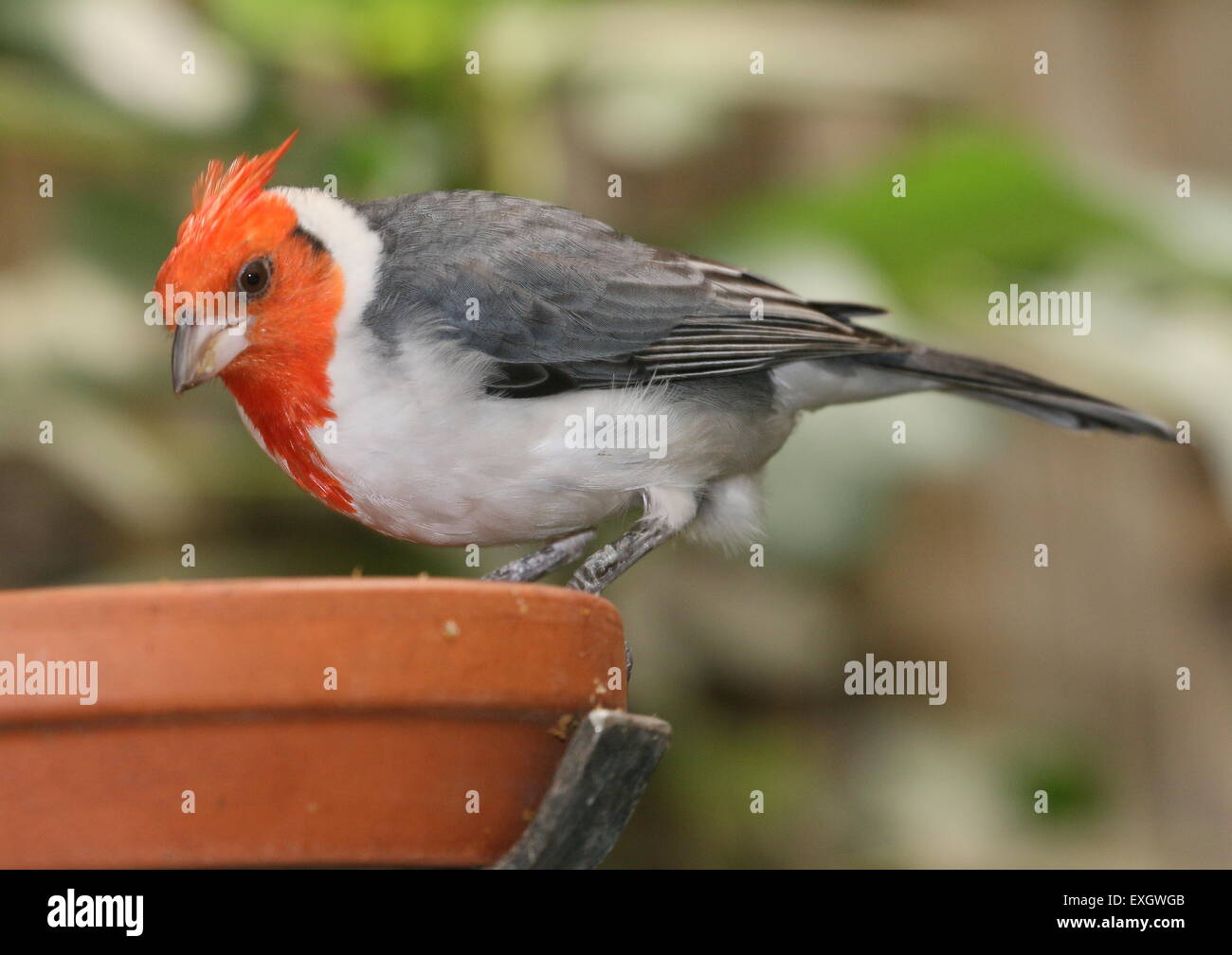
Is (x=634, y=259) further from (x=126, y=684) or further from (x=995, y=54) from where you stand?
(x=995, y=54)

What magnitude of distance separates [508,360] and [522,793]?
1.15m

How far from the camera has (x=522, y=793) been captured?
2270mm

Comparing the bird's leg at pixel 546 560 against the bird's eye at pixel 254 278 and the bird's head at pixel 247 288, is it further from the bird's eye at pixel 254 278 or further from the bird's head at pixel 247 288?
the bird's eye at pixel 254 278

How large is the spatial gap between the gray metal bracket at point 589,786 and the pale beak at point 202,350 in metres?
1.18

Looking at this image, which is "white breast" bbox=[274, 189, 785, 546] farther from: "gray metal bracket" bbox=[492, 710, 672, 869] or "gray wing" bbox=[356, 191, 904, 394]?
"gray metal bracket" bbox=[492, 710, 672, 869]

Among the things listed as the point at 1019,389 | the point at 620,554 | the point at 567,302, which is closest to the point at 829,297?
the point at 1019,389

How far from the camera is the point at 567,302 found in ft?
10.8

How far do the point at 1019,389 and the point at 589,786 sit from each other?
197 cm

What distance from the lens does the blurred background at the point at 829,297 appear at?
411 cm

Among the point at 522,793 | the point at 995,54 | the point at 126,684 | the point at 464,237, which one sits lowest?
the point at 522,793

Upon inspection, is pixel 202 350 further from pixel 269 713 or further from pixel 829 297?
pixel 829 297

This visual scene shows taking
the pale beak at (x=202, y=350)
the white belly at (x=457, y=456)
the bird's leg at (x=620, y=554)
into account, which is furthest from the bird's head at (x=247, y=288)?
the bird's leg at (x=620, y=554)

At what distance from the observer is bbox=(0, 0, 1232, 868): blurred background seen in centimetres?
411
